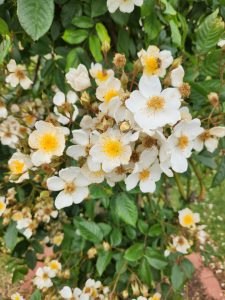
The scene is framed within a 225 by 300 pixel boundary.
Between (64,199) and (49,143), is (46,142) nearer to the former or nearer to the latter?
(49,143)

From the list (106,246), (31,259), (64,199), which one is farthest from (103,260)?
(64,199)

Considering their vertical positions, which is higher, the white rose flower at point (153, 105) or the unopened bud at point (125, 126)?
the white rose flower at point (153, 105)

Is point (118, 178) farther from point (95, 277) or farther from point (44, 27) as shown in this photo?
point (95, 277)

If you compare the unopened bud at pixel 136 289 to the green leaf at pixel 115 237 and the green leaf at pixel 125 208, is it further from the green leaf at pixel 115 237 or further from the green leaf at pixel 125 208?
the green leaf at pixel 125 208

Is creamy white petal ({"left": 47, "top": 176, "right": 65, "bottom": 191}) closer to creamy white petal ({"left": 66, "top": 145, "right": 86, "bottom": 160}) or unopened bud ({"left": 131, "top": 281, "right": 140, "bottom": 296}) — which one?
creamy white petal ({"left": 66, "top": 145, "right": 86, "bottom": 160})

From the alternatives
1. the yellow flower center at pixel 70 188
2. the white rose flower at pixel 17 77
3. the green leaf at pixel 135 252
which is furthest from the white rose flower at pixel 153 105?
the green leaf at pixel 135 252

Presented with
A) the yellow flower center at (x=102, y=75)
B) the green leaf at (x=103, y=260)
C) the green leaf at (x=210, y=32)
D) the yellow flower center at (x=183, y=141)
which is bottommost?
the green leaf at (x=103, y=260)
